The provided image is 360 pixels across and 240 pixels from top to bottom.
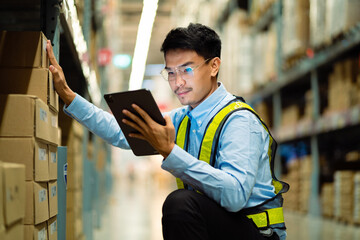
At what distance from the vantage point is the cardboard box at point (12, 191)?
136cm

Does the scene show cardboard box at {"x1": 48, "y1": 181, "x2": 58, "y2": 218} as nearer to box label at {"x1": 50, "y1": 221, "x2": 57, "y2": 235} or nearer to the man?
box label at {"x1": 50, "y1": 221, "x2": 57, "y2": 235}

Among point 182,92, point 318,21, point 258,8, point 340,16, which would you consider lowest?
point 182,92

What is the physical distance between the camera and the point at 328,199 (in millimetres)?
6367

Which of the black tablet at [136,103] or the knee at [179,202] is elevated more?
the black tablet at [136,103]

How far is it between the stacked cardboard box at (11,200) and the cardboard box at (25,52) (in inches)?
25.7

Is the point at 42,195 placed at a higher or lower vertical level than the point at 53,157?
lower

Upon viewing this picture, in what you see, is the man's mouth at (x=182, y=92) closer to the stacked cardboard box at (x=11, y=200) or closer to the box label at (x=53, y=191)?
the box label at (x=53, y=191)

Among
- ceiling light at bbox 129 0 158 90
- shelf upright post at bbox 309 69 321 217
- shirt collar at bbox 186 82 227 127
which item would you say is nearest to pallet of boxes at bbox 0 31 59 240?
shirt collar at bbox 186 82 227 127

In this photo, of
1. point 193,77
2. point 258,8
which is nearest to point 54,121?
point 193,77

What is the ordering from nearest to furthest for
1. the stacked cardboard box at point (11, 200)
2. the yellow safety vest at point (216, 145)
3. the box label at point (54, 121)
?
the stacked cardboard box at point (11, 200), the yellow safety vest at point (216, 145), the box label at point (54, 121)

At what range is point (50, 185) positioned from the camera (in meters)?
2.09

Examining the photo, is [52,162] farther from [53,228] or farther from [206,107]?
[206,107]

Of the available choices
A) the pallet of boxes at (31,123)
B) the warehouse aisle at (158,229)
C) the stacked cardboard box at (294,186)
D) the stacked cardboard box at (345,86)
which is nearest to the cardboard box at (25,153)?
the pallet of boxes at (31,123)

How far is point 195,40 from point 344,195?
4116 mm
